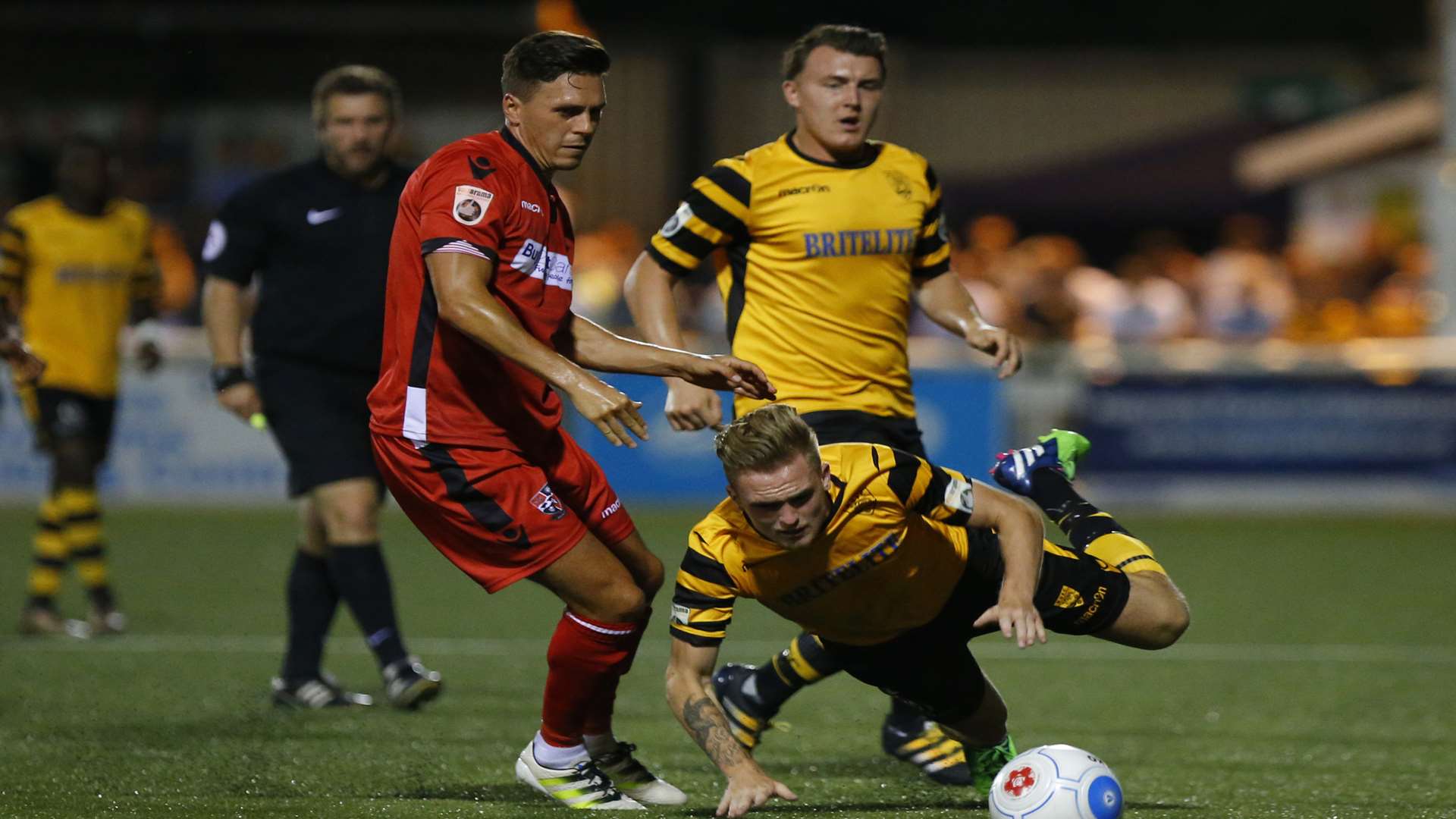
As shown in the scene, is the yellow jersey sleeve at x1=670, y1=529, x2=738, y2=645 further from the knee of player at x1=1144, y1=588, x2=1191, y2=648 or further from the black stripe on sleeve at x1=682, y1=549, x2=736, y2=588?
the knee of player at x1=1144, y1=588, x2=1191, y2=648

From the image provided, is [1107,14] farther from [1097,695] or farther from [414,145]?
[1097,695]

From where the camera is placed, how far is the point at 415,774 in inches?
218

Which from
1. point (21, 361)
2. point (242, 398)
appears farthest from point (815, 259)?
point (21, 361)

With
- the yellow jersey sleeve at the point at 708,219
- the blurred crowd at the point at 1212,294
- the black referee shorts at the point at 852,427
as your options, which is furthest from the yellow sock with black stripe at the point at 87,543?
the blurred crowd at the point at 1212,294

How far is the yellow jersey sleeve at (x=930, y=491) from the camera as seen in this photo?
480 centimetres

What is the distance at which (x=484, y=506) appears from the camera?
16.2ft

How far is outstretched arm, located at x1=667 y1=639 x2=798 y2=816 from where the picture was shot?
460cm

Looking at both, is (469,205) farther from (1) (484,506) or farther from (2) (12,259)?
(2) (12,259)

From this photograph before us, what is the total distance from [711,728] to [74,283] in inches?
209

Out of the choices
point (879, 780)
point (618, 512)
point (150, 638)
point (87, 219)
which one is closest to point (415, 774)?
point (618, 512)

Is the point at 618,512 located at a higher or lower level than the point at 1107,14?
lower

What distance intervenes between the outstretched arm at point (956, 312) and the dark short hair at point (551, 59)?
1.66m

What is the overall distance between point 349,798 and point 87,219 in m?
4.70

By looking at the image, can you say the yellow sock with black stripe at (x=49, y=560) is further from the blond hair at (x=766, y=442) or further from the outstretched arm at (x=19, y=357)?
the blond hair at (x=766, y=442)
